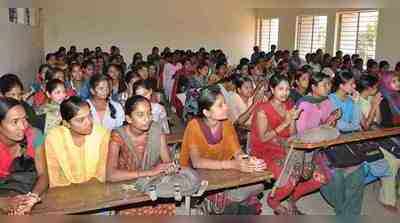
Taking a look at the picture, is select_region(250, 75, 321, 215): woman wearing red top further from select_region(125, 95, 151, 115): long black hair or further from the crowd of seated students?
select_region(125, 95, 151, 115): long black hair

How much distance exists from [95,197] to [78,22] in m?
11.4

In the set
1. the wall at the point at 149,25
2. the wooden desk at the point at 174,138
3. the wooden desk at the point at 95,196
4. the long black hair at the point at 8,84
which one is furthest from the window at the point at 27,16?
the wooden desk at the point at 95,196

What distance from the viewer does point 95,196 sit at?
2.42 metres

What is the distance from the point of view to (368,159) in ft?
13.0

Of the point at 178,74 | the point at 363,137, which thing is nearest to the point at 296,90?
the point at 363,137

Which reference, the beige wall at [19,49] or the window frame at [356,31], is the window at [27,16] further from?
the window frame at [356,31]

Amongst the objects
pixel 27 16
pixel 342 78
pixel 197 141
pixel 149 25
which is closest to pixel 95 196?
pixel 197 141

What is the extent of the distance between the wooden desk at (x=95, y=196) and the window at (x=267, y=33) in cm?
1105

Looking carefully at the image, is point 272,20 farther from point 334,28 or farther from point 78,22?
point 78,22

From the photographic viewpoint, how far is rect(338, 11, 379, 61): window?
32.1ft

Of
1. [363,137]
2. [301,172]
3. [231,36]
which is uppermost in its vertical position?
[231,36]

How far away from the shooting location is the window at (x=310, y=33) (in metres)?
11.4

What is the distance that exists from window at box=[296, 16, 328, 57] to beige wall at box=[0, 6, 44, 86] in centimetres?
655

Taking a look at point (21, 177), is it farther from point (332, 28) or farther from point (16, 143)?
point (332, 28)
